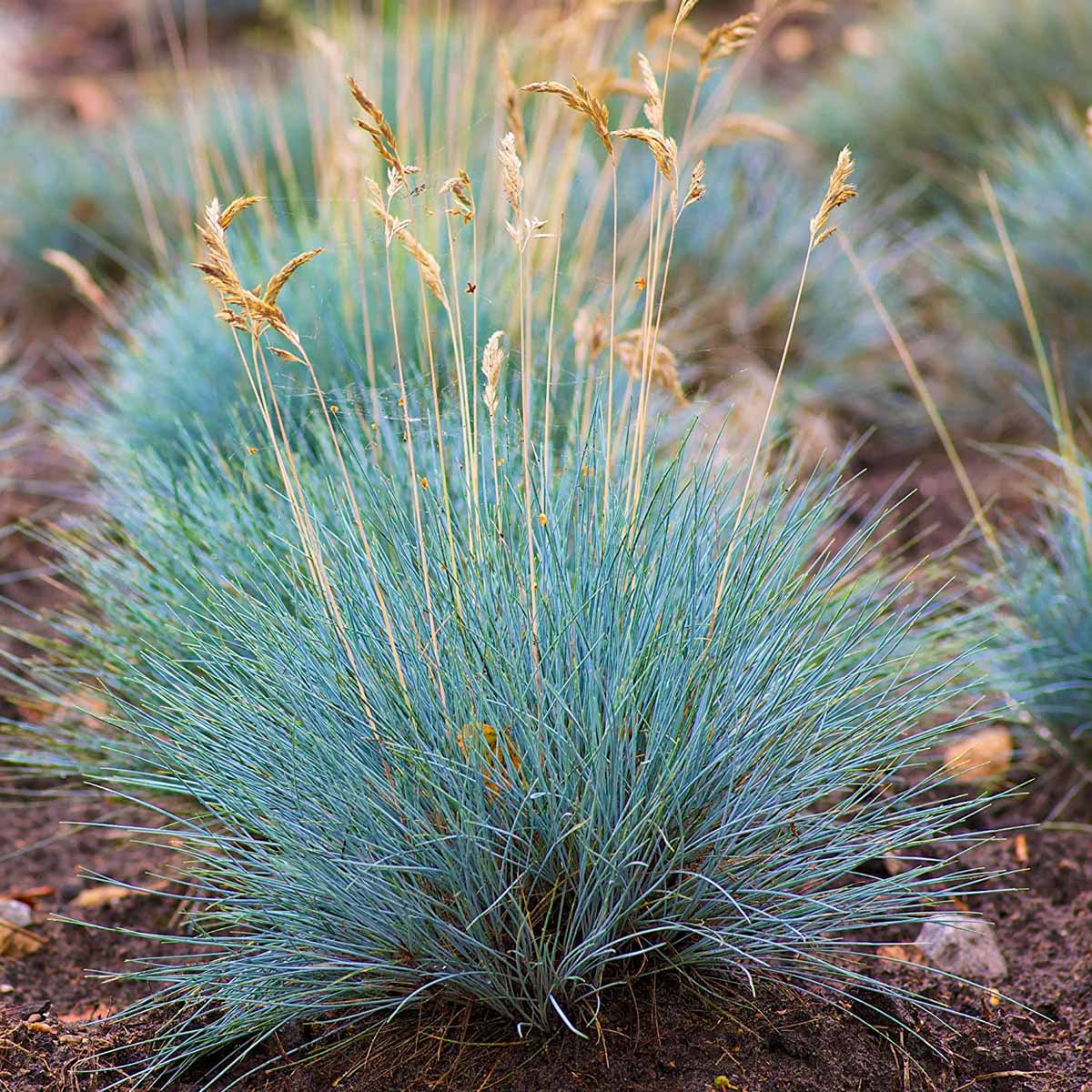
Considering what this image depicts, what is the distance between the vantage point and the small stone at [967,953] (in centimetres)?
202

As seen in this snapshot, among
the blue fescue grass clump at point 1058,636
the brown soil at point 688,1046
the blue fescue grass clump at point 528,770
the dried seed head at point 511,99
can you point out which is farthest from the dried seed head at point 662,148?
the blue fescue grass clump at point 1058,636

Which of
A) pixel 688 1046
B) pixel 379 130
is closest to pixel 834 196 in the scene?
pixel 379 130

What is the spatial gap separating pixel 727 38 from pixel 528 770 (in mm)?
1161

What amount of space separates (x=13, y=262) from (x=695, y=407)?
11.7 ft

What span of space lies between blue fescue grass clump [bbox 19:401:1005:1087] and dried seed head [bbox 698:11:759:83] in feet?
2.30

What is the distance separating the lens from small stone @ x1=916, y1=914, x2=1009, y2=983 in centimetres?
202

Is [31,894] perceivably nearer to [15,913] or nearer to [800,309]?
[15,913]

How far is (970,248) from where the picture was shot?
403 centimetres

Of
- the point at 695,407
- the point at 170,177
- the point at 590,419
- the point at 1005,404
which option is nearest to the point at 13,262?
the point at 170,177

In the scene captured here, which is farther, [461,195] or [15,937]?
[15,937]

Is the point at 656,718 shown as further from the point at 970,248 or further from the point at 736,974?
the point at 970,248

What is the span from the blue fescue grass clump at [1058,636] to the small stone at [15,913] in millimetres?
1849

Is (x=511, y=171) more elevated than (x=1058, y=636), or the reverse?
(x=511, y=171)

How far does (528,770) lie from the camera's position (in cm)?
159
